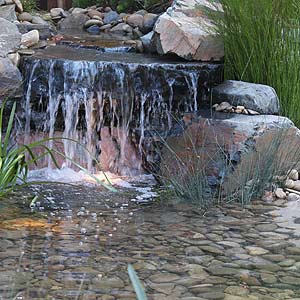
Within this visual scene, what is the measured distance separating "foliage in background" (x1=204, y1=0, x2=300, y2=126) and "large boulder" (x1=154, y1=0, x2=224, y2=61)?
309mm

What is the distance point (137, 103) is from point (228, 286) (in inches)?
98.6

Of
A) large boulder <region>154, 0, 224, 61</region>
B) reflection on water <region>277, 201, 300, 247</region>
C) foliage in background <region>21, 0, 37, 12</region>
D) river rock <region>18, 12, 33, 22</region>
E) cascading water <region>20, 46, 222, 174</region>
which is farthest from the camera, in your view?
foliage in background <region>21, 0, 37, 12</region>

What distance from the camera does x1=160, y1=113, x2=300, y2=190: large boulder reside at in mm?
4609

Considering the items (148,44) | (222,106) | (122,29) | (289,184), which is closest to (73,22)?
(122,29)

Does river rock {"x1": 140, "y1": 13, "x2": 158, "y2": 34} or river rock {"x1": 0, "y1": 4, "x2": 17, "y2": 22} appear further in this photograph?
river rock {"x1": 140, "y1": 13, "x2": 158, "y2": 34}

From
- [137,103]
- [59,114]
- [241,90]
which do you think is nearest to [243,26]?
[241,90]

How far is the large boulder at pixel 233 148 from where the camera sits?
461 cm

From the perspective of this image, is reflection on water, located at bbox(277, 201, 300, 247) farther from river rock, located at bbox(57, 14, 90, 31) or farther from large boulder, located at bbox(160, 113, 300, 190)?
river rock, located at bbox(57, 14, 90, 31)

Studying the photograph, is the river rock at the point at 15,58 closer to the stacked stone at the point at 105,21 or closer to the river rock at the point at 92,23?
the stacked stone at the point at 105,21

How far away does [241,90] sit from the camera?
516cm

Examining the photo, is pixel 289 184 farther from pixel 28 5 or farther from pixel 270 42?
pixel 28 5

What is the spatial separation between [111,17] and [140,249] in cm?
638

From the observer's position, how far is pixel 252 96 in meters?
5.06

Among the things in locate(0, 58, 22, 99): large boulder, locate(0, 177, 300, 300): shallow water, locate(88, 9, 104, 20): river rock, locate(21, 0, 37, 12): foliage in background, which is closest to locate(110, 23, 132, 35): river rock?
locate(88, 9, 104, 20): river rock
